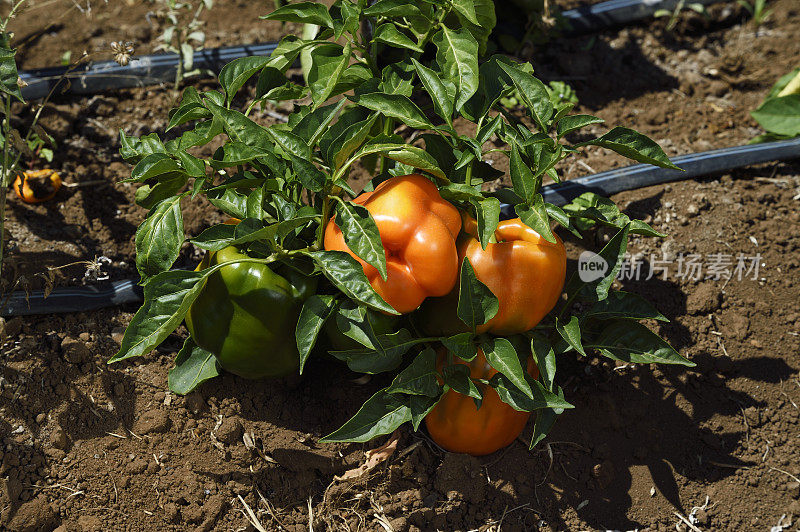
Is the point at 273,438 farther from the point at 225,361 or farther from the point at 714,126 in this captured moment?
the point at 714,126

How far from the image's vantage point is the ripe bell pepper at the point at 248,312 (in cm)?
228

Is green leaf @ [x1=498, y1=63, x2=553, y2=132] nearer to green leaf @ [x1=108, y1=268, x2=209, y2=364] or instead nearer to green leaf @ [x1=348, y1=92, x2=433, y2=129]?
green leaf @ [x1=348, y1=92, x2=433, y2=129]

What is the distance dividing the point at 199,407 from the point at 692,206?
220 centimetres

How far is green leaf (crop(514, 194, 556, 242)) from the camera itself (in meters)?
2.15

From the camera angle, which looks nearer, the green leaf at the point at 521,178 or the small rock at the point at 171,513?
the green leaf at the point at 521,178

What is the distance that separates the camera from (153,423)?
251 centimetres

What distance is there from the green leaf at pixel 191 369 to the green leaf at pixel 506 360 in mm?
946

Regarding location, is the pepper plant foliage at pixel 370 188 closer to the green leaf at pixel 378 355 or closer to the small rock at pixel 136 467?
the green leaf at pixel 378 355

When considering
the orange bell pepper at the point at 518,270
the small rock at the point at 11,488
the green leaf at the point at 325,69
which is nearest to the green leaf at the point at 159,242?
the green leaf at the point at 325,69

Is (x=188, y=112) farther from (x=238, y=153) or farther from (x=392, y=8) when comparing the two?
(x=392, y=8)

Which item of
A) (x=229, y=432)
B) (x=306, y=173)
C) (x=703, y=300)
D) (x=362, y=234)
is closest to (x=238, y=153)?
(x=306, y=173)

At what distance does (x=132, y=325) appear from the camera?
6.77ft

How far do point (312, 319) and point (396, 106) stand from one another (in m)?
0.71

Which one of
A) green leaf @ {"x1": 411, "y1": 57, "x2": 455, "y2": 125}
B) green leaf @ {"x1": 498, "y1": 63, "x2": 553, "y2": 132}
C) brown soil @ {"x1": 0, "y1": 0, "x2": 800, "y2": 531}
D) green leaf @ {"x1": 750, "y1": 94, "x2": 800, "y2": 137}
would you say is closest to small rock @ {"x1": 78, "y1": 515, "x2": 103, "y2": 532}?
brown soil @ {"x1": 0, "y1": 0, "x2": 800, "y2": 531}
